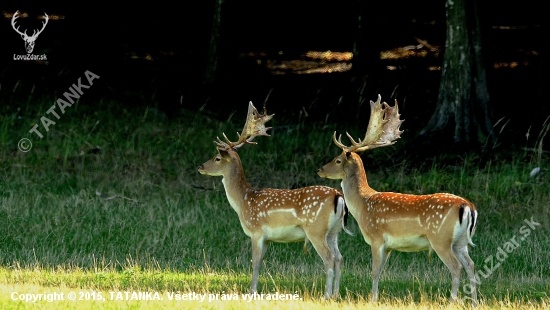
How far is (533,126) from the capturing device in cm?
1622

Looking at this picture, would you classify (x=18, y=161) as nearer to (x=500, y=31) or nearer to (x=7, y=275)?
(x=7, y=275)

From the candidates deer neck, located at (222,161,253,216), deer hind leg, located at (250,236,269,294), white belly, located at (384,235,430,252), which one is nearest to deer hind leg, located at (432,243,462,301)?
white belly, located at (384,235,430,252)

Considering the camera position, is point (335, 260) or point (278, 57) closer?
point (335, 260)

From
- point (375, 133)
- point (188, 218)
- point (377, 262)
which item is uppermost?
point (375, 133)

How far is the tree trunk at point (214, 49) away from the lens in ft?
58.0

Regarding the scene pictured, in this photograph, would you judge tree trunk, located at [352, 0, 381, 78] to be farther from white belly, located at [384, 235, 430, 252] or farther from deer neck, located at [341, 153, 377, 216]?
white belly, located at [384, 235, 430, 252]

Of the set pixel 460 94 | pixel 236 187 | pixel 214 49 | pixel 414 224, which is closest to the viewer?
pixel 414 224

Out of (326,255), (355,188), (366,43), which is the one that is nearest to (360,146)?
(355,188)

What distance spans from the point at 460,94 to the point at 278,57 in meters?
6.71

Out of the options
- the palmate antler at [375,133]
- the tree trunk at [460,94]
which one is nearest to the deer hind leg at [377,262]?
the palmate antler at [375,133]

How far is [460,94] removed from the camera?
14.9 metres

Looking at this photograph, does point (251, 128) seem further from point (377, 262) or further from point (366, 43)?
point (366, 43)

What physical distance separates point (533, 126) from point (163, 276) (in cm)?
863

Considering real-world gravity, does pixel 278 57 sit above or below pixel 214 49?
below
